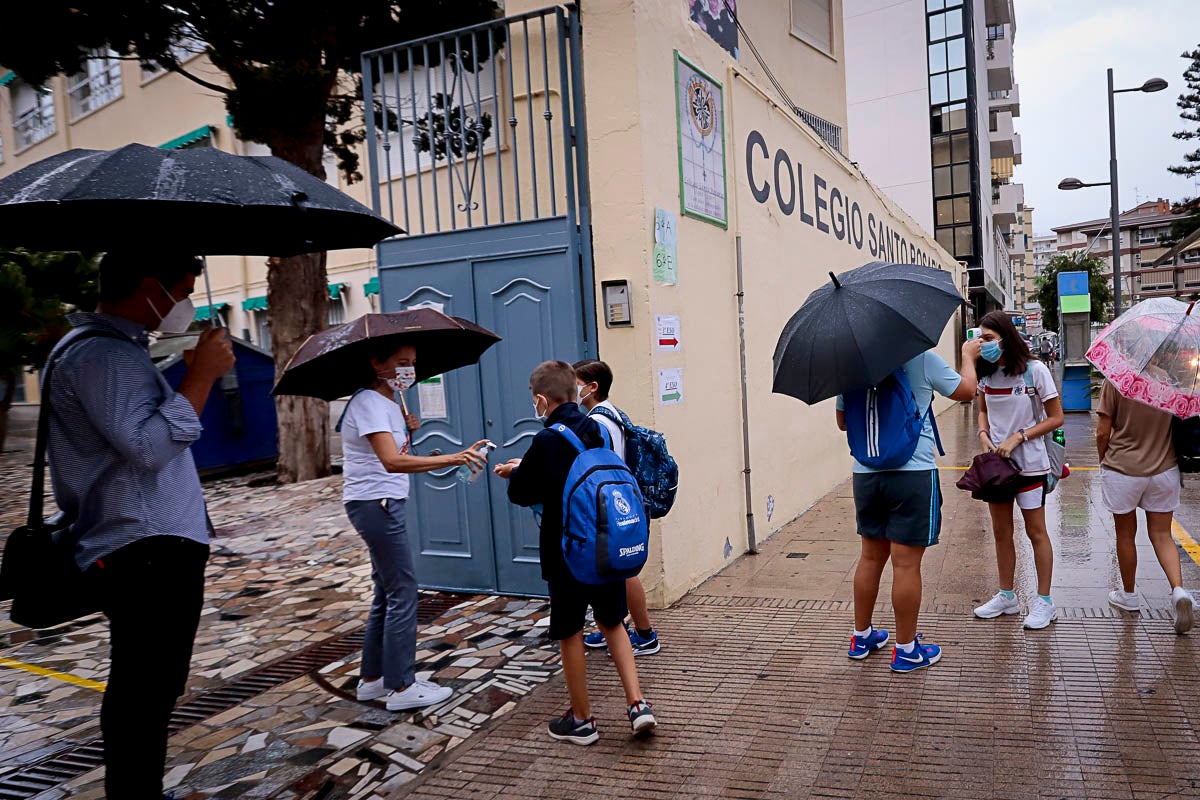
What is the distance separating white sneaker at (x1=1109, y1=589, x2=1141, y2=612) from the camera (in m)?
4.82

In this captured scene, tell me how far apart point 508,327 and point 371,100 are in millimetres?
2121

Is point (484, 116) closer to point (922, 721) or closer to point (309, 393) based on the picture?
point (309, 393)

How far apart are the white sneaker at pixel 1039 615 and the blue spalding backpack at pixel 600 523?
260 cm

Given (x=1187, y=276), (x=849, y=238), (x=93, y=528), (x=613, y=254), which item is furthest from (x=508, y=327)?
(x=1187, y=276)

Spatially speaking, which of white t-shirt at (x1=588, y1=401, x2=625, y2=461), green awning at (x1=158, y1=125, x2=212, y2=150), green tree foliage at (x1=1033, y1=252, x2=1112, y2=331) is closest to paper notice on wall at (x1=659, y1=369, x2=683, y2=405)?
white t-shirt at (x1=588, y1=401, x2=625, y2=461)

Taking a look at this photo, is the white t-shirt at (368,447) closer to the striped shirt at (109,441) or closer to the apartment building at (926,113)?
the striped shirt at (109,441)

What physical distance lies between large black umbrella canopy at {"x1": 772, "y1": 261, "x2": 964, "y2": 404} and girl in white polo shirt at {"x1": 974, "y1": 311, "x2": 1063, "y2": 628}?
762 millimetres

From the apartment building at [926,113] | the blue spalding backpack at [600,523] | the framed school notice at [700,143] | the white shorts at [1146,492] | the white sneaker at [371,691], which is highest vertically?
the apartment building at [926,113]

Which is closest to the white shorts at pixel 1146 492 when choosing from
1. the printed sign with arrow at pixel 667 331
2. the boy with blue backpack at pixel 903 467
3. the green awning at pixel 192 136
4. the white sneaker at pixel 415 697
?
the boy with blue backpack at pixel 903 467

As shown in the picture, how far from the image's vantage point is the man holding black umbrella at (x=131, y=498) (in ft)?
8.50

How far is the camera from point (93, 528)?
8.60 feet

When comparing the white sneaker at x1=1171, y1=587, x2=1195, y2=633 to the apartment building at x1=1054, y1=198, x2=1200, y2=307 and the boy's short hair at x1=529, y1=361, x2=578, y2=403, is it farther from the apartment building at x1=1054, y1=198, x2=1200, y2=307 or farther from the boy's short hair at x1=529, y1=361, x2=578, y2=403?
the apartment building at x1=1054, y1=198, x2=1200, y2=307

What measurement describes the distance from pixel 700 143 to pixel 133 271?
447 centimetres

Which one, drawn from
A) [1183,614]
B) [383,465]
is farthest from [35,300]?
[1183,614]
